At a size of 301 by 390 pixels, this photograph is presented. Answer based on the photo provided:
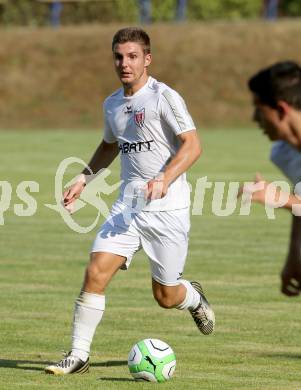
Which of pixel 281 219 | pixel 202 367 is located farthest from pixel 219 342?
pixel 281 219

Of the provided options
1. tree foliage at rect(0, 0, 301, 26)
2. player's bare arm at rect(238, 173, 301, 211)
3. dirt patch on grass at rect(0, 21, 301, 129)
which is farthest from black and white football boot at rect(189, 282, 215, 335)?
tree foliage at rect(0, 0, 301, 26)

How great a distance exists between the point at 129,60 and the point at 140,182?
0.92m

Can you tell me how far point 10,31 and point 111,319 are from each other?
4313cm

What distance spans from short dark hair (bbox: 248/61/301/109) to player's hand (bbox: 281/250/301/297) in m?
0.96

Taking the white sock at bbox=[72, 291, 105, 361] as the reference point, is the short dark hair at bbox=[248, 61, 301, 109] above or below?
above

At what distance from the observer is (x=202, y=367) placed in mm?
9047

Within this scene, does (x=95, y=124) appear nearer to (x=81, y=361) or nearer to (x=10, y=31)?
(x=10, y=31)

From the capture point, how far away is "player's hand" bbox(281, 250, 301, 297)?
6.87 metres

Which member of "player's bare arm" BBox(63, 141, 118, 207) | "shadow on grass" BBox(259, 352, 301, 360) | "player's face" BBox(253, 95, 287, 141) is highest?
"player's face" BBox(253, 95, 287, 141)

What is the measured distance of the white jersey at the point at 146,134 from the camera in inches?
357

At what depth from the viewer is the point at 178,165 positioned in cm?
860

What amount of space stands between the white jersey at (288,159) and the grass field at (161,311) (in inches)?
73.2

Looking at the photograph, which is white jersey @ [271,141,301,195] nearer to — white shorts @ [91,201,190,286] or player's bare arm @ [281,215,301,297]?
player's bare arm @ [281,215,301,297]

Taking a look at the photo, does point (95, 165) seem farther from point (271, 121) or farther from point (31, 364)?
point (271, 121)
